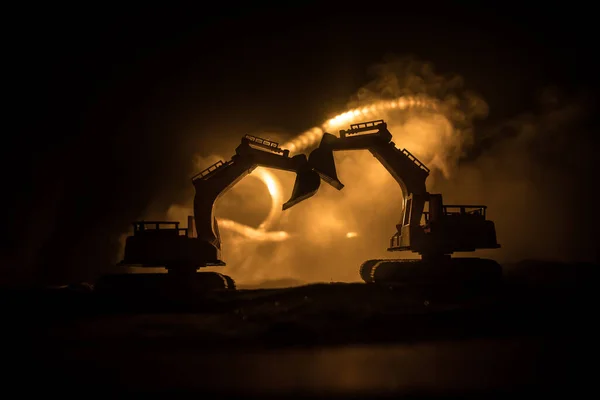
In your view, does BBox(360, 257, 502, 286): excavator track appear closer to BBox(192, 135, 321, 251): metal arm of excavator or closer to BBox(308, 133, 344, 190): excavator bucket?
BBox(308, 133, 344, 190): excavator bucket

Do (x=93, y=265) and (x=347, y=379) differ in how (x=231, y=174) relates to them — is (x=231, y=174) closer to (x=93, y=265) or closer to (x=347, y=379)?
(x=347, y=379)

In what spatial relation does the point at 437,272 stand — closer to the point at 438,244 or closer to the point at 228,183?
the point at 438,244

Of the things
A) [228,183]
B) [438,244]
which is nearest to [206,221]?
[228,183]

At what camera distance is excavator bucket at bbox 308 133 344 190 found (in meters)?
22.2

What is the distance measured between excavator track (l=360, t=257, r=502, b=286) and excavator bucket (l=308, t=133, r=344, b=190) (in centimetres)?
433

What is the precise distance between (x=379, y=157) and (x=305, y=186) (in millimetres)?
3751

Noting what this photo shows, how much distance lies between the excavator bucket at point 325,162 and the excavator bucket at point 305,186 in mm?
309

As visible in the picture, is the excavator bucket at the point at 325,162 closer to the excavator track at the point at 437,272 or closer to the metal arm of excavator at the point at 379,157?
the metal arm of excavator at the point at 379,157

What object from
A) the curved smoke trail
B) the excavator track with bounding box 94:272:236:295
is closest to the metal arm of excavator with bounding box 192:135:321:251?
the excavator track with bounding box 94:272:236:295

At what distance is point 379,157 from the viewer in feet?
74.6

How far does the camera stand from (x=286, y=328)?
12.9 m

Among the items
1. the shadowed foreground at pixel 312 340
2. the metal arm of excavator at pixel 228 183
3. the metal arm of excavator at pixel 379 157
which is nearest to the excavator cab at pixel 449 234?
the metal arm of excavator at pixel 379 157

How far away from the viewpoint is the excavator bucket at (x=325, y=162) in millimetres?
22203

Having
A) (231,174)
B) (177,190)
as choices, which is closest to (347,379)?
(231,174)
